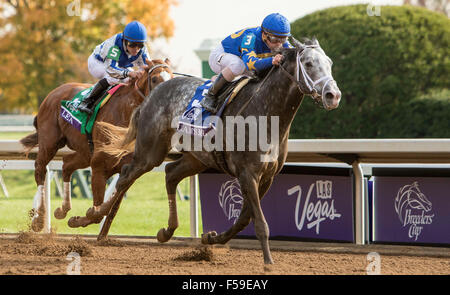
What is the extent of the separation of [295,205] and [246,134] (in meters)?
1.78

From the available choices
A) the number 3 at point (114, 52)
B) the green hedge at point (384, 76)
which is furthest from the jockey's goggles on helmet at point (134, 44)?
the green hedge at point (384, 76)

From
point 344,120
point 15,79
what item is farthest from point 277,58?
point 15,79

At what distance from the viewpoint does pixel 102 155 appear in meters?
6.64

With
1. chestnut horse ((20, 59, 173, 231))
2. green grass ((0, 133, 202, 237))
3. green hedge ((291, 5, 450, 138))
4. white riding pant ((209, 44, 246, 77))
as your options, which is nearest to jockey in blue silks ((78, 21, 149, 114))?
chestnut horse ((20, 59, 173, 231))

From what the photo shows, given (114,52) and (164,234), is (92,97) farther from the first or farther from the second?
(164,234)

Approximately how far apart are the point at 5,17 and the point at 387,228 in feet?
58.9

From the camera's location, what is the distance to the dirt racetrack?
4.95 meters

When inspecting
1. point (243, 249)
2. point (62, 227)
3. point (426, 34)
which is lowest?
point (62, 227)

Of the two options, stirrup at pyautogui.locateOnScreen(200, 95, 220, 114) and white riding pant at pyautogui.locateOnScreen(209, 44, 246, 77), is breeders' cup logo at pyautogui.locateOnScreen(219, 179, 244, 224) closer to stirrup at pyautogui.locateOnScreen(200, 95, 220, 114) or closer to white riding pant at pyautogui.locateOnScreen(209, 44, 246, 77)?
white riding pant at pyautogui.locateOnScreen(209, 44, 246, 77)

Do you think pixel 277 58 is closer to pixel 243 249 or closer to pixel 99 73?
pixel 243 249

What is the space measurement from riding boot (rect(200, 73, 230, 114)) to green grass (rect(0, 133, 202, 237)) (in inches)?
83.1

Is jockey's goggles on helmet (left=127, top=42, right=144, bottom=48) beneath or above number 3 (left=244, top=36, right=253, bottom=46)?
beneath

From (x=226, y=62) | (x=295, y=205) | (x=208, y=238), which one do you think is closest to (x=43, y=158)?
(x=208, y=238)
